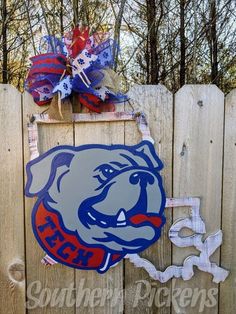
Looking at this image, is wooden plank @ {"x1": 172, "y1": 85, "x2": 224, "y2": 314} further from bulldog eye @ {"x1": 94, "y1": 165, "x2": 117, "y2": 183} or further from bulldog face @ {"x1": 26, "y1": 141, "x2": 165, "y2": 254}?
bulldog eye @ {"x1": 94, "y1": 165, "x2": 117, "y2": 183}

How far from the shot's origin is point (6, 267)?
1258mm

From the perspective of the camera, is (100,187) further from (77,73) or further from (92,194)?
(77,73)

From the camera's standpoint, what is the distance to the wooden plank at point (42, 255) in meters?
1.22

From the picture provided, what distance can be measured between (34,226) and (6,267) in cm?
20

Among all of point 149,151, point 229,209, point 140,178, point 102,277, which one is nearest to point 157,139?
point 149,151

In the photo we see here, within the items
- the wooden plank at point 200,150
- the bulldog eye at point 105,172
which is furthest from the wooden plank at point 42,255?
the wooden plank at point 200,150

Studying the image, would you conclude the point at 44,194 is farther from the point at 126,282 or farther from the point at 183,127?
the point at 183,127

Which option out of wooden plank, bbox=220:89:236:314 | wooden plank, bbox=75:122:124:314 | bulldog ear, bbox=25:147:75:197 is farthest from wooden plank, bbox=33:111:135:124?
wooden plank, bbox=220:89:236:314

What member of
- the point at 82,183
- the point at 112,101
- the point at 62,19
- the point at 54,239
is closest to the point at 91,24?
the point at 62,19

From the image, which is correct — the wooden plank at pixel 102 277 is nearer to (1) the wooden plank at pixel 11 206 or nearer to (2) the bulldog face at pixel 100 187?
(2) the bulldog face at pixel 100 187

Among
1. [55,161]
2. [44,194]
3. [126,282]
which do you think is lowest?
[126,282]

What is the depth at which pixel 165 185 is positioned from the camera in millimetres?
1250

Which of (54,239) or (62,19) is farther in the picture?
(62,19)

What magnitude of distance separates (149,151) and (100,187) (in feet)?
0.73
